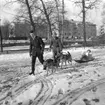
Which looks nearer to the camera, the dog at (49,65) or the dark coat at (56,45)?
the dog at (49,65)

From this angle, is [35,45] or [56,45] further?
[56,45]

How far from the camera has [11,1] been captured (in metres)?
25.7

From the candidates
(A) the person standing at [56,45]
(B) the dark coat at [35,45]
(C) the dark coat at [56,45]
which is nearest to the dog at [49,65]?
(B) the dark coat at [35,45]

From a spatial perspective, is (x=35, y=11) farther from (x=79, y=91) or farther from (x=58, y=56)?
(x=79, y=91)

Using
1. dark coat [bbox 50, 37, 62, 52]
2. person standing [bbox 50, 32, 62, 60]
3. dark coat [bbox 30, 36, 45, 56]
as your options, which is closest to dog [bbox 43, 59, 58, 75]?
dark coat [bbox 30, 36, 45, 56]

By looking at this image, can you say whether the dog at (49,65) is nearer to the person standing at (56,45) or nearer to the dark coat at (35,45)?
the dark coat at (35,45)

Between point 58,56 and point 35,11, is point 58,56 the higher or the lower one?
the lower one

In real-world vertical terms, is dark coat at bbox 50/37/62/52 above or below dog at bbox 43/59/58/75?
above

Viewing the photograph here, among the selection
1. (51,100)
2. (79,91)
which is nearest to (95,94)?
(79,91)

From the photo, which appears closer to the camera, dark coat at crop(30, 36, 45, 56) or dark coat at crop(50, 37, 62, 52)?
dark coat at crop(30, 36, 45, 56)

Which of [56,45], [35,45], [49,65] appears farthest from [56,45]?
[49,65]

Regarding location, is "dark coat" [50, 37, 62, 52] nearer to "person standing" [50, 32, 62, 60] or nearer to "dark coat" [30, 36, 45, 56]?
"person standing" [50, 32, 62, 60]

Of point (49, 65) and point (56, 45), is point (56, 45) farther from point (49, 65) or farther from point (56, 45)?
point (49, 65)

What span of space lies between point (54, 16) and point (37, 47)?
20.3 meters
